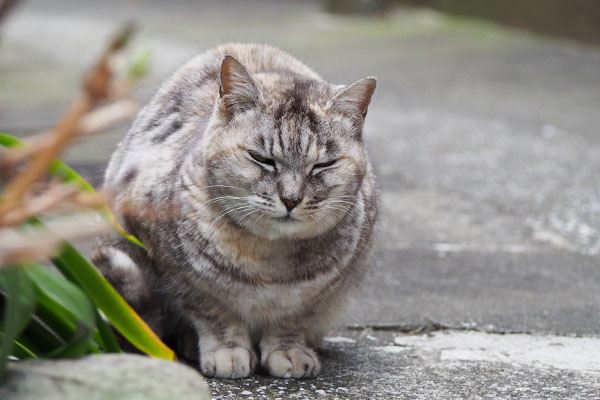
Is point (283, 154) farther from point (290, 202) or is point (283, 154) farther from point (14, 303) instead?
point (14, 303)

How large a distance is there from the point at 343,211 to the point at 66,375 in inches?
42.3

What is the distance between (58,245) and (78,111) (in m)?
0.41

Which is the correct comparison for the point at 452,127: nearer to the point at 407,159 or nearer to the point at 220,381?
the point at 407,159

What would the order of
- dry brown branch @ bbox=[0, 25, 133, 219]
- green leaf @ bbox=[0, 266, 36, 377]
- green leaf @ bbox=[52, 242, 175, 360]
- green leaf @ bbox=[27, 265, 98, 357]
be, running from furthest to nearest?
green leaf @ bbox=[52, 242, 175, 360] < green leaf @ bbox=[27, 265, 98, 357] < green leaf @ bbox=[0, 266, 36, 377] < dry brown branch @ bbox=[0, 25, 133, 219]

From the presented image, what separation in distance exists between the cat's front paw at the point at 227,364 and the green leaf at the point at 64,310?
26.9 inches

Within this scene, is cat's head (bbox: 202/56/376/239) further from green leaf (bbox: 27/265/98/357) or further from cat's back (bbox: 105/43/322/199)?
green leaf (bbox: 27/265/98/357)

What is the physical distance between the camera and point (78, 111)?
100cm

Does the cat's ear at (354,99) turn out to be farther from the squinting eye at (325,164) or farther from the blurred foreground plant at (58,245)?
the blurred foreground plant at (58,245)

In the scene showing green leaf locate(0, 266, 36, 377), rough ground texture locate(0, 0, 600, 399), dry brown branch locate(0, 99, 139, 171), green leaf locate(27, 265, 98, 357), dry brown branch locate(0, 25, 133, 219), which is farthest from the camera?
rough ground texture locate(0, 0, 600, 399)

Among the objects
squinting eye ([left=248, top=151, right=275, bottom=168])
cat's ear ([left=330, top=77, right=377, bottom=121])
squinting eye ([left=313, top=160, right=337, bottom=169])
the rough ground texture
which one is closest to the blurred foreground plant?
the rough ground texture

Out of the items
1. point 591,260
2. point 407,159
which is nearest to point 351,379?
point 591,260

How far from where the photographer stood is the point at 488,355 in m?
2.74

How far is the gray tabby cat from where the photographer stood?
242 cm

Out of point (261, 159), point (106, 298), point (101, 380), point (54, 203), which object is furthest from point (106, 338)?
point (54, 203)
